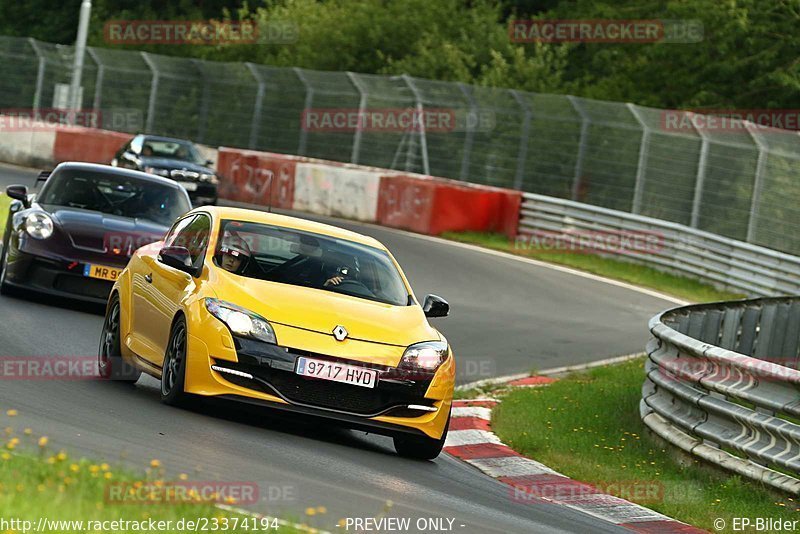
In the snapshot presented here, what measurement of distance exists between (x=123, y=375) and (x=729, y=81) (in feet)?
105

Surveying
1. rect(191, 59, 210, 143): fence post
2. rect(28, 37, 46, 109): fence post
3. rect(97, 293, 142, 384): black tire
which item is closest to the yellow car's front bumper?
rect(97, 293, 142, 384): black tire

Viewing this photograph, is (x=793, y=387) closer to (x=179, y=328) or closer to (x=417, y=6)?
(x=179, y=328)

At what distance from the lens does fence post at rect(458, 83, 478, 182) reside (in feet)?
104

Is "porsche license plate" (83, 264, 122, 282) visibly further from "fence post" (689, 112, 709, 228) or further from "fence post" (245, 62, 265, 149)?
"fence post" (245, 62, 265, 149)

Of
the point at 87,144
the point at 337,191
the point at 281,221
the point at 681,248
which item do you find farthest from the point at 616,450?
→ the point at 87,144

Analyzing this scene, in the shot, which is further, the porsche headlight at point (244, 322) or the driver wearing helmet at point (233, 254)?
the driver wearing helmet at point (233, 254)

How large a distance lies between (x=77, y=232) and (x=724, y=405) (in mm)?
6802

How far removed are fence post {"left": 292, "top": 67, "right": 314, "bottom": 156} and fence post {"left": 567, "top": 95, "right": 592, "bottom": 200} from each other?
819 cm

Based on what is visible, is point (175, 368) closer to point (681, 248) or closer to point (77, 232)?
point (77, 232)

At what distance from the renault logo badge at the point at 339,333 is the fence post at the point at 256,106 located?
2823cm

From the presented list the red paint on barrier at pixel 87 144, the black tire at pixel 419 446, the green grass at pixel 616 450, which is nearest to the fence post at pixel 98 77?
the red paint on barrier at pixel 87 144

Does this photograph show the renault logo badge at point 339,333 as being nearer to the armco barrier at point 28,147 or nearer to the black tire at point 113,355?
the black tire at point 113,355

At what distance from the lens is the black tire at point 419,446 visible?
32.8 ft

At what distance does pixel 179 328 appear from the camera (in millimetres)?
9945
